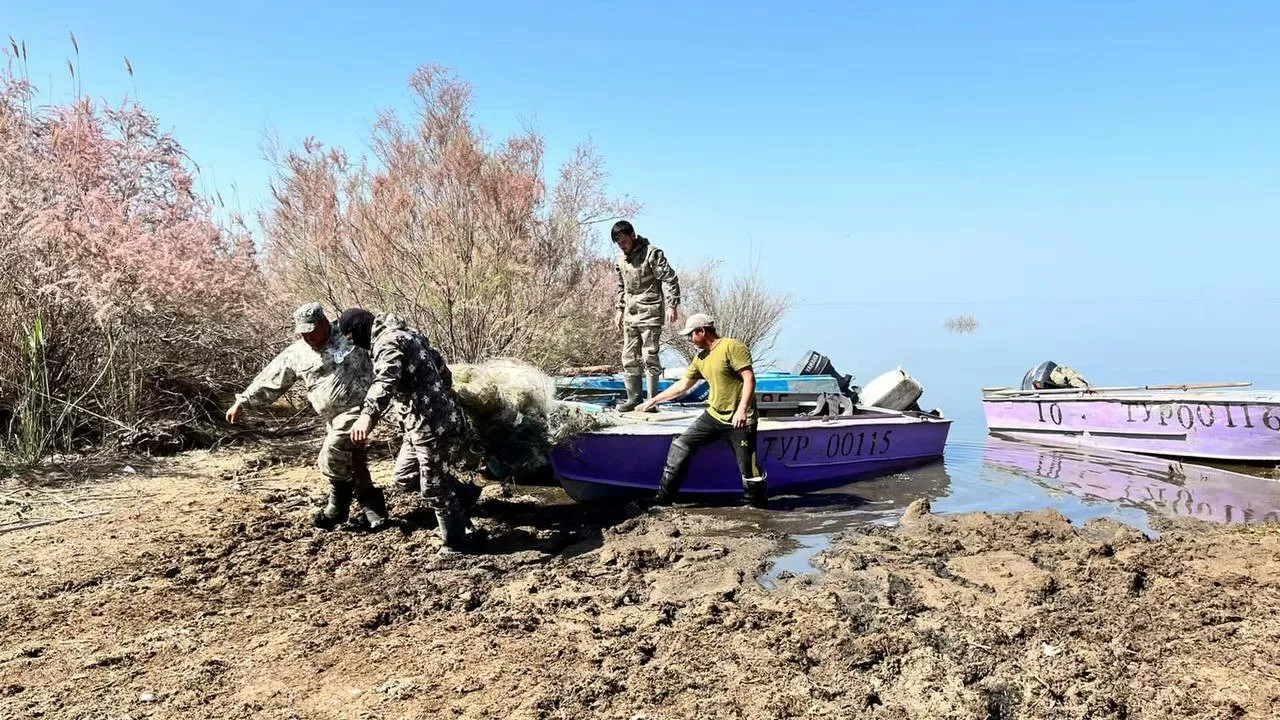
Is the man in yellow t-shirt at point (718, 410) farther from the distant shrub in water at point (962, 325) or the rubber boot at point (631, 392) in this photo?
the distant shrub in water at point (962, 325)

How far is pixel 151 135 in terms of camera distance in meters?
8.17

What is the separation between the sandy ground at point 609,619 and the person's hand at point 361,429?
34.7 inches

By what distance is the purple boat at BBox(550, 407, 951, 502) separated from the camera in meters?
7.18

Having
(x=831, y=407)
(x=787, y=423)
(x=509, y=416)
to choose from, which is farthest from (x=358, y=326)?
(x=831, y=407)

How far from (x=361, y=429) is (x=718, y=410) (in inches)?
122

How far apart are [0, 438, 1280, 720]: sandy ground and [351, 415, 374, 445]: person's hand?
0.88 meters

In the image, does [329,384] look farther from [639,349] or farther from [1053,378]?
[1053,378]

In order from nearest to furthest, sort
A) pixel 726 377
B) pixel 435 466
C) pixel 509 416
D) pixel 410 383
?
pixel 410 383
pixel 435 466
pixel 509 416
pixel 726 377

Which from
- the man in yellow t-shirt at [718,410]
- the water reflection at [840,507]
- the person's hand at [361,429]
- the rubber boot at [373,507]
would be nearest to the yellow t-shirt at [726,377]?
the man in yellow t-shirt at [718,410]

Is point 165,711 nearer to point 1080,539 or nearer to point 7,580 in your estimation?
point 7,580

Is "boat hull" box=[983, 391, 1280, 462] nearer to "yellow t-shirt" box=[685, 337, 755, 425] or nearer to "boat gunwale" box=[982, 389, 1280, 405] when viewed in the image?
"boat gunwale" box=[982, 389, 1280, 405]

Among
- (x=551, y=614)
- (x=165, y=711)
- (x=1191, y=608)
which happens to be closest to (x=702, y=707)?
(x=551, y=614)

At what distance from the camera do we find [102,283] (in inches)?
279

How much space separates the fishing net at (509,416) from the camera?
248 inches
